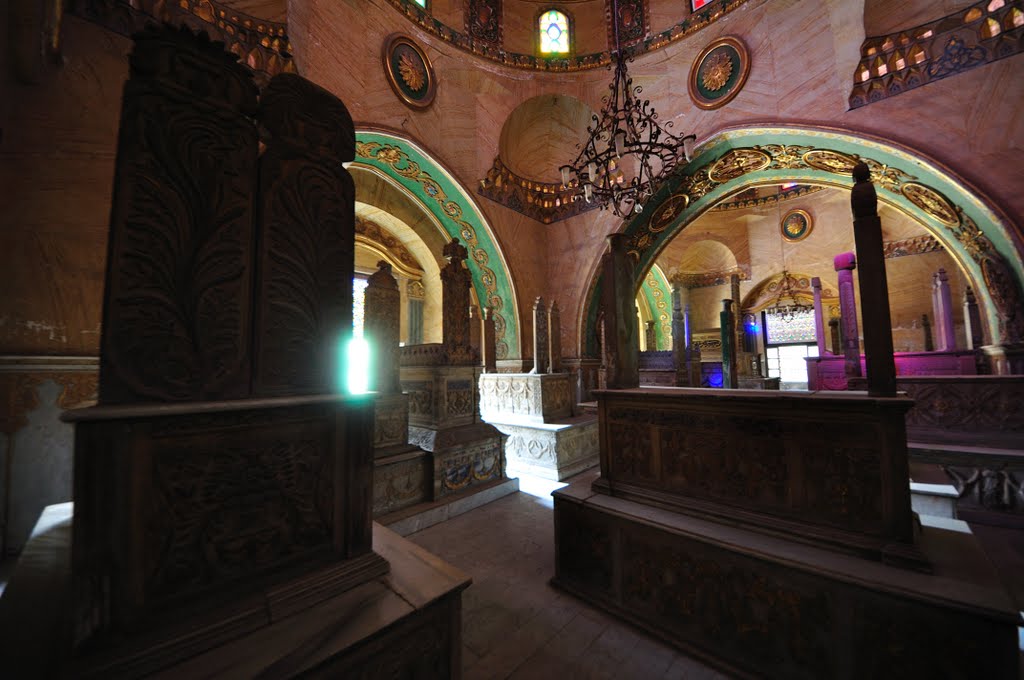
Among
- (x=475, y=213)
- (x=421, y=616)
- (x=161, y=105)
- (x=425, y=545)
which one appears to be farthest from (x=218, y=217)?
(x=475, y=213)

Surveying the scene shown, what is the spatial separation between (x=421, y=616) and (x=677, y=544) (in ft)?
5.64

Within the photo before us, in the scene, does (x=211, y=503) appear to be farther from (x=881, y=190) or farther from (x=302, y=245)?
(x=881, y=190)

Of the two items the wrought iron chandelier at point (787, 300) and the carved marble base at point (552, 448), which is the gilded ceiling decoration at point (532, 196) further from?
the wrought iron chandelier at point (787, 300)

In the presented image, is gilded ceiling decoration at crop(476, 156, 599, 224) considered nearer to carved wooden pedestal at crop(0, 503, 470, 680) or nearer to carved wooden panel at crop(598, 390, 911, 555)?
carved wooden panel at crop(598, 390, 911, 555)

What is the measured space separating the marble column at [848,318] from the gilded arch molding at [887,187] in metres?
1.37

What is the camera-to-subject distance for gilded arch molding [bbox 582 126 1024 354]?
5.41m

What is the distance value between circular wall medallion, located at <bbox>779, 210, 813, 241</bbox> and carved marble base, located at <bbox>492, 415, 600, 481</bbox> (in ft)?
39.3

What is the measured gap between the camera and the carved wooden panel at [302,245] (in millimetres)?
1328

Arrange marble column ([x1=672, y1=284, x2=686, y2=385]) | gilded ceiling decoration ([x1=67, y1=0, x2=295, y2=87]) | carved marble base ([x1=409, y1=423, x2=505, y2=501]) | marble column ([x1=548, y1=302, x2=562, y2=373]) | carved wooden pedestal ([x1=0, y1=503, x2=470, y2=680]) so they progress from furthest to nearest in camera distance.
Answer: marble column ([x1=672, y1=284, x2=686, y2=385])
marble column ([x1=548, y1=302, x2=562, y2=373])
carved marble base ([x1=409, y1=423, x2=505, y2=501])
gilded ceiling decoration ([x1=67, y1=0, x2=295, y2=87])
carved wooden pedestal ([x1=0, y1=503, x2=470, y2=680])

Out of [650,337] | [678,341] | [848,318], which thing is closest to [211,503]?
[678,341]

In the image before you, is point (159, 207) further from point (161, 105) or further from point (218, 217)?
point (161, 105)

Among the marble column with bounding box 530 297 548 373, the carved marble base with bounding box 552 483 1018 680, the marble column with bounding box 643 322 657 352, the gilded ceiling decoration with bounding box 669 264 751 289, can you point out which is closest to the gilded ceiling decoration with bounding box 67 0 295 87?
the marble column with bounding box 530 297 548 373

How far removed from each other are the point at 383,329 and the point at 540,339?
12.9ft

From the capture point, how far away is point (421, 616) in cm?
122
